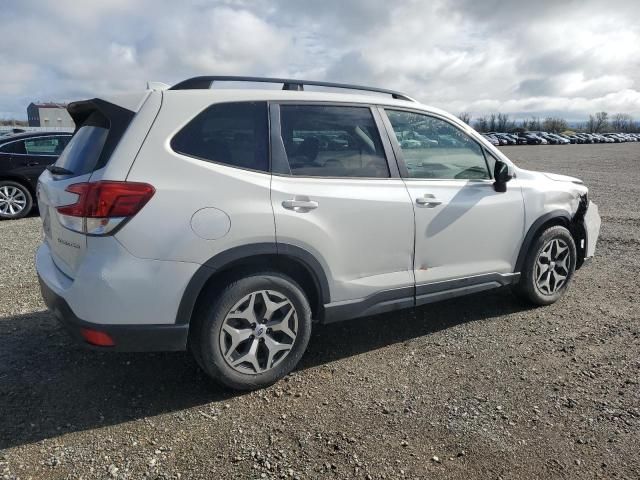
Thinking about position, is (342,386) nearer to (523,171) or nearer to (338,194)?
(338,194)

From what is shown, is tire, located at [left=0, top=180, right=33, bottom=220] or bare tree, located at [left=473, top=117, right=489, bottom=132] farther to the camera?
bare tree, located at [left=473, top=117, right=489, bottom=132]

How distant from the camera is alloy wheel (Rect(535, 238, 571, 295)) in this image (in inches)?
177

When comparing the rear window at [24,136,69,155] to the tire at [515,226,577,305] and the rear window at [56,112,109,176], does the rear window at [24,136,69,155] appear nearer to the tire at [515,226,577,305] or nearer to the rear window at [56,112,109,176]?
the rear window at [56,112,109,176]

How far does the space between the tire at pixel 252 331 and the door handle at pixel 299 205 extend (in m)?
0.42

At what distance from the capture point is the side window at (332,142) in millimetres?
3234

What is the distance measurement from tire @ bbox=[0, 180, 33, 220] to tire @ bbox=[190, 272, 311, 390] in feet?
26.6

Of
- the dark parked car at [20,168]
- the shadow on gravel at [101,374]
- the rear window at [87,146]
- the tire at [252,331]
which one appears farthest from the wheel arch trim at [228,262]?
the dark parked car at [20,168]

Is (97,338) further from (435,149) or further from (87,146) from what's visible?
(435,149)

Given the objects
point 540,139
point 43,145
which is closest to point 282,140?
point 43,145

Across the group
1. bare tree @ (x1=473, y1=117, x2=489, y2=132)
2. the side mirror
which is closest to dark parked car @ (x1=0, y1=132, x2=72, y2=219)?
the side mirror

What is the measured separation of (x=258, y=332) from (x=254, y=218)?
708mm

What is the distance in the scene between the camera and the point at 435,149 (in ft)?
12.9

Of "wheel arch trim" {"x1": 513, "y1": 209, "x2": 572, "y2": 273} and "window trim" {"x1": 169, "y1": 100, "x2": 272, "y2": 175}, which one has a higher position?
"window trim" {"x1": 169, "y1": 100, "x2": 272, "y2": 175}

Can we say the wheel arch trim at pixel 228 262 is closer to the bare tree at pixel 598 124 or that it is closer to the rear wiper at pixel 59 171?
the rear wiper at pixel 59 171
